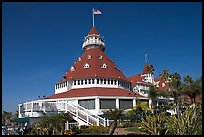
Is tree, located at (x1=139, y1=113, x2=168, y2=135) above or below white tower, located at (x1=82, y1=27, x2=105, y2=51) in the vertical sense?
below

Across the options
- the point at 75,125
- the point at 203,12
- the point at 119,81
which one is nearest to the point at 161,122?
the point at 203,12

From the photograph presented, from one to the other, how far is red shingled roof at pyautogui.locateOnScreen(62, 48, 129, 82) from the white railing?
11400mm

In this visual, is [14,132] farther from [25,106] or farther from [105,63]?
[105,63]

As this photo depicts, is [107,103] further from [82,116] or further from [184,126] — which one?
[184,126]

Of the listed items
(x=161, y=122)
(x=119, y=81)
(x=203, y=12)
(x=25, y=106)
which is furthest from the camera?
(x=119, y=81)

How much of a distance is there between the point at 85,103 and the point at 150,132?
20940 millimetres

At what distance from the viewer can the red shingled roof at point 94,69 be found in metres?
42.8

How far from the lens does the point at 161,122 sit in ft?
54.6

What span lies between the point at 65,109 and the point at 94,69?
14.0 metres

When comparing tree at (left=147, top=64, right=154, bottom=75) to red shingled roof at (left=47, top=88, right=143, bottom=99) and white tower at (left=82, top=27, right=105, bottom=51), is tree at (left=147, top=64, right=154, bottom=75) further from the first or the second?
red shingled roof at (left=47, top=88, right=143, bottom=99)

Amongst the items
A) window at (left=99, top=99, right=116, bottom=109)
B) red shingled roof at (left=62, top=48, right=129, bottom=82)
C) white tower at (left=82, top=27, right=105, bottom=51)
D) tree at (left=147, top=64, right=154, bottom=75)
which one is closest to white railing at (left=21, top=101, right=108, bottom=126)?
window at (left=99, top=99, right=116, bottom=109)

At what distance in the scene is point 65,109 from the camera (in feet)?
103

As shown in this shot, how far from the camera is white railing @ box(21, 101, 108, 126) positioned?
94.1ft

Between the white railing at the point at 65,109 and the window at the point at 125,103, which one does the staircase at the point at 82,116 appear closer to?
the white railing at the point at 65,109
